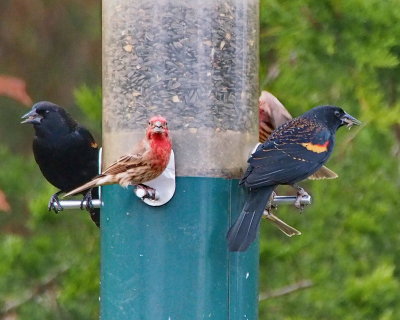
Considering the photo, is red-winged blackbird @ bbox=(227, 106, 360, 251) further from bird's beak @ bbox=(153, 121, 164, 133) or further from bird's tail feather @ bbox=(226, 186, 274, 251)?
bird's beak @ bbox=(153, 121, 164, 133)

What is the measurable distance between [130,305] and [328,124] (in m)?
1.33

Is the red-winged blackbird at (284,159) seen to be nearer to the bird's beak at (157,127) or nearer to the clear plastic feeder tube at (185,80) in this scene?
the clear plastic feeder tube at (185,80)

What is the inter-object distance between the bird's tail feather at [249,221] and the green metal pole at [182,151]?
0.29 feet

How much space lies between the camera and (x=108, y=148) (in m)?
6.20

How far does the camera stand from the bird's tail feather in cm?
586

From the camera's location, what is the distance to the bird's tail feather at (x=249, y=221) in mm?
5856

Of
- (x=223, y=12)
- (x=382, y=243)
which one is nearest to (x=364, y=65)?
(x=382, y=243)

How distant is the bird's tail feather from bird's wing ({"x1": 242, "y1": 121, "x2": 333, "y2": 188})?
0.19 ft

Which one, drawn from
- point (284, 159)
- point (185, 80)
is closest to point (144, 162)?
point (185, 80)

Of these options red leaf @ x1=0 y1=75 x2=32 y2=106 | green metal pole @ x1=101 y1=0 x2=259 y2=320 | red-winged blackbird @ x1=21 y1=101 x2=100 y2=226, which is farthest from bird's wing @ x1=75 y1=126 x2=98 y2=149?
red leaf @ x1=0 y1=75 x2=32 y2=106

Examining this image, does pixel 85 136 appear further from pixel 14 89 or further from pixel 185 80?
pixel 14 89

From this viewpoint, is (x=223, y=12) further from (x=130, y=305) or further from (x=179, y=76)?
(x=130, y=305)

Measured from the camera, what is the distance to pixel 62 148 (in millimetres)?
6984

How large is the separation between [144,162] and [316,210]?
8.75 feet
